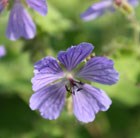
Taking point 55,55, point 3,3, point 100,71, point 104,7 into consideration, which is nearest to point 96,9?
point 104,7

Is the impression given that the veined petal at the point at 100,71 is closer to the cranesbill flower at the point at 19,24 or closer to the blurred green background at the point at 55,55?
the cranesbill flower at the point at 19,24

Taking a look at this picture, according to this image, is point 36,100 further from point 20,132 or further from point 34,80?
point 20,132

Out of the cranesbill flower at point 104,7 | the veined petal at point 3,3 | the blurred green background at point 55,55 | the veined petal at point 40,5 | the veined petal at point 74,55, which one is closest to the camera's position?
the veined petal at point 74,55

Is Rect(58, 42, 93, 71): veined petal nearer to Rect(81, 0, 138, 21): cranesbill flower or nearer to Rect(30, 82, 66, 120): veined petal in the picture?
Rect(30, 82, 66, 120): veined petal

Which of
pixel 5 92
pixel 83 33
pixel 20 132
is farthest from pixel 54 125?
pixel 83 33

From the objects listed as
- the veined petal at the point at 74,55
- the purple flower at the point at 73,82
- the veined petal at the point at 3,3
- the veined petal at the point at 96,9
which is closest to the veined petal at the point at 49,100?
the purple flower at the point at 73,82

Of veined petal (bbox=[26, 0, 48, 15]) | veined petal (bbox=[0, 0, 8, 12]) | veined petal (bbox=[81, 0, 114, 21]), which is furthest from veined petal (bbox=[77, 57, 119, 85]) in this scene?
veined petal (bbox=[81, 0, 114, 21])
